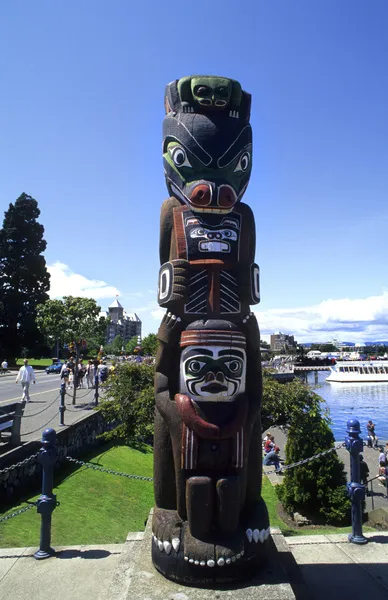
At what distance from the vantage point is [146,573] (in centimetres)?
408

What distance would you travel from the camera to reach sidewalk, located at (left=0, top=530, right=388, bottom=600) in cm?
391

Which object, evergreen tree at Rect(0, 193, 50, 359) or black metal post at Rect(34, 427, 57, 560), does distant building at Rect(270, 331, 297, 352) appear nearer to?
evergreen tree at Rect(0, 193, 50, 359)

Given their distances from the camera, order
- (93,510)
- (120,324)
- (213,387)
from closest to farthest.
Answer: (213,387) → (93,510) → (120,324)

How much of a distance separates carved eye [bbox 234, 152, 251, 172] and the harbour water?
18795mm

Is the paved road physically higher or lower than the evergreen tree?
lower

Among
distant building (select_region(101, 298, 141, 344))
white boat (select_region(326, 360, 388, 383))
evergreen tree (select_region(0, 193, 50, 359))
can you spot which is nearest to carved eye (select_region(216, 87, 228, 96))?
evergreen tree (select_region(0, 193, 50, 359))

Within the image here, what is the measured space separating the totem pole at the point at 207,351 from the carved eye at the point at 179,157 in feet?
0.04

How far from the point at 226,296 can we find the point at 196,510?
2.11 metres

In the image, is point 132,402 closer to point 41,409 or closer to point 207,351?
point 41,409

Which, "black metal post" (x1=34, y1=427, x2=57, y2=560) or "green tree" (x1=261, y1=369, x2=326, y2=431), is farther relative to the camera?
"green tree" (x1=261, y1=369, x2=326, y2=431)

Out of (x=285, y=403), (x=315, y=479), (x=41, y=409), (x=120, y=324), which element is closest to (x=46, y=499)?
(x=285, y=403)

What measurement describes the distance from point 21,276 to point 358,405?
35.1 m

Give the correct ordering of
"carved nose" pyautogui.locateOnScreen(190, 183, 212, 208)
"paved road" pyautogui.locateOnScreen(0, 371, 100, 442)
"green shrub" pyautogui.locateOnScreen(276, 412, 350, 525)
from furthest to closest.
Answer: "paved road" pyautogui.locateOnScreen(0, 371, 100, 442), "green shrub" pyautogui.locateOnScreen(276, 412, 350, 525), "carved nose" pyautogui.locateOnScreen(190, 183, 212, 208)

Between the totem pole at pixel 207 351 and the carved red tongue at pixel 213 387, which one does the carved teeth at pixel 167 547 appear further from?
the carved red tongue at pixel 213 387
